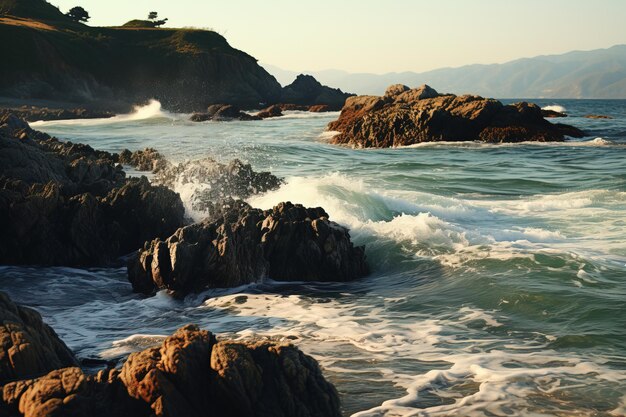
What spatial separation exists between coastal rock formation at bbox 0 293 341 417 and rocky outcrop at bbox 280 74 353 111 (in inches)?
3465

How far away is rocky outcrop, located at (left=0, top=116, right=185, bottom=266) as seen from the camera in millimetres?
13797

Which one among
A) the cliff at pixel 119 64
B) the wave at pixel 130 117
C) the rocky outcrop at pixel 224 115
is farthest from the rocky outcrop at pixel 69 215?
the cliff at pixel 119 64

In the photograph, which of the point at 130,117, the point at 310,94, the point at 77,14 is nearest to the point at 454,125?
the point at 130,117

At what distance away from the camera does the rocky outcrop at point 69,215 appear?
13.8 m

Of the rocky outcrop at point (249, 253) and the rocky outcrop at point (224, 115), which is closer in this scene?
the rocky outcrop at point (249, 253)

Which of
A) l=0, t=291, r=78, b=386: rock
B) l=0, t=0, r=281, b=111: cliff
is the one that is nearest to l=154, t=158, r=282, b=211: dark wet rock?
l=0, t=291, r=78, b=386: rock

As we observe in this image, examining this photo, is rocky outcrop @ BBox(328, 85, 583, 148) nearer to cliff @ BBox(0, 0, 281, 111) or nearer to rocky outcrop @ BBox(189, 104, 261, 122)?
rocky outcrop @ BBox(189, 104, 261, 122)

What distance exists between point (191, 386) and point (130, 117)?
221ft

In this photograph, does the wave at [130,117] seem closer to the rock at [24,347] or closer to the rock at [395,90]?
the rock at [395,90]

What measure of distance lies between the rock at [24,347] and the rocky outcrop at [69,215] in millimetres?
6896

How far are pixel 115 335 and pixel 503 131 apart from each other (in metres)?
36.4

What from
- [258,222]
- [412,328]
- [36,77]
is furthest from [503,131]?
[36,77]

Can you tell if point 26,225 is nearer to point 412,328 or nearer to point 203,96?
point 412,328

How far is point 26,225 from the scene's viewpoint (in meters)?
13.8
